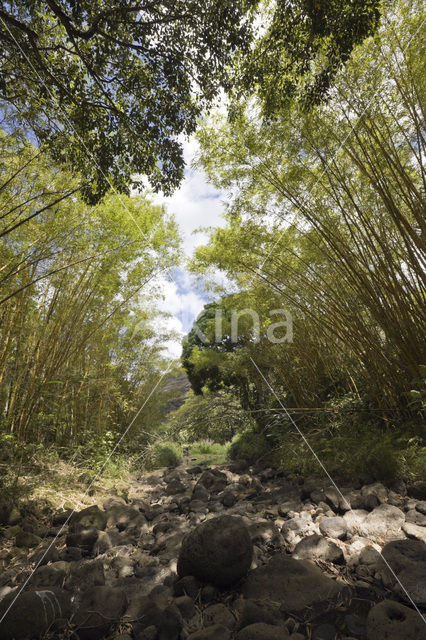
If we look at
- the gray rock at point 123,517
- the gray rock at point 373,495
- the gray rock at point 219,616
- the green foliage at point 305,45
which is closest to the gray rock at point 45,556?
the gray rock at point 123,517

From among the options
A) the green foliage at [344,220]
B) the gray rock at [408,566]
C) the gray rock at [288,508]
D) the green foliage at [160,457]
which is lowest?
the gray rock at [408,566]

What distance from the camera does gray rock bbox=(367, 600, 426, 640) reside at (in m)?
0.87

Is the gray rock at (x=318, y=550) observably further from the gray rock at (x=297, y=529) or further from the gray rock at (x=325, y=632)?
the gray rock at (x=325, y=632)

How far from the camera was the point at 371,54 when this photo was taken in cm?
213

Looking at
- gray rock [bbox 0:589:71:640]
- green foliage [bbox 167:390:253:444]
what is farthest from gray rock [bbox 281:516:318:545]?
green foliage [bbox 167:390:253:444]

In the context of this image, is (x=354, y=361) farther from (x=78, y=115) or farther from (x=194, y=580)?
(x=78, y=115)

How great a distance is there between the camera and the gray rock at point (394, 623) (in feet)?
2.87

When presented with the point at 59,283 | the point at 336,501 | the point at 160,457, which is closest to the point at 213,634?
the point at 336,501

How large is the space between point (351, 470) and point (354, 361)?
3.53 feet

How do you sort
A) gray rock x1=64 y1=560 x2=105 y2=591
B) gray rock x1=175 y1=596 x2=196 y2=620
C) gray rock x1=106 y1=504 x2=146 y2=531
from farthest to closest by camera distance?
gray rock x1=106 y1=504 x2=146 y2=531 < gray rock x1=64 y1=560 x2=105 y2=591 < gray rock x1=175 y1=596 x2=196 y2=620

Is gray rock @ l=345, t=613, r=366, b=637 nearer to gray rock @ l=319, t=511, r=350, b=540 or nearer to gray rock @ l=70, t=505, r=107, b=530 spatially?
gray rock @ l=319, t=511, r=350, b=540

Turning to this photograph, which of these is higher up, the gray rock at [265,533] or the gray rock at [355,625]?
the gray rock at [265,533]

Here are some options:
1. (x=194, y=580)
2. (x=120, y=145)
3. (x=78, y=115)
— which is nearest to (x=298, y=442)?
(x=194, y=580)

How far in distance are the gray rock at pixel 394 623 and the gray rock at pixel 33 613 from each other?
3.53 ft
